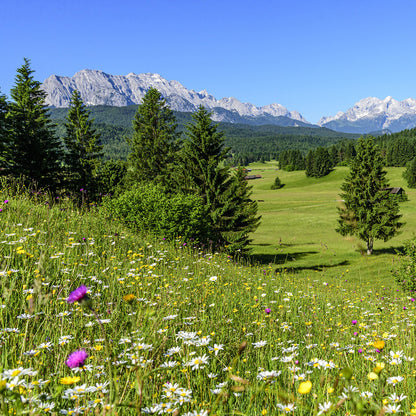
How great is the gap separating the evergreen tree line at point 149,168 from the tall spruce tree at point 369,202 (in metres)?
12.6

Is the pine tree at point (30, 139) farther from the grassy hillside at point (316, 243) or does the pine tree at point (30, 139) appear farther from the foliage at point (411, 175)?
the foliage at point (411, 175)

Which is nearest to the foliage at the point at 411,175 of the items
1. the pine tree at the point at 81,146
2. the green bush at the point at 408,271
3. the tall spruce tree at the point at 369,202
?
the tall spruce tree at the point at 369,202

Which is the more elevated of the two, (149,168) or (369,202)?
(149,168)

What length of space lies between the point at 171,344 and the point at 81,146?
1831 inches

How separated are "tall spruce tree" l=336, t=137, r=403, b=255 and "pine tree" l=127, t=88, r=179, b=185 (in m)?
20.1

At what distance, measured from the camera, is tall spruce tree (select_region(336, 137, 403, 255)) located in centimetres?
3259

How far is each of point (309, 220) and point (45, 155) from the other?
39.5 m

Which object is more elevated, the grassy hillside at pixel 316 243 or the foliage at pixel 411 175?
the foliage at pixel 411 175

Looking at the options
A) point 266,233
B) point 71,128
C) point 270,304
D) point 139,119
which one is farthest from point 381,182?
point 71,128

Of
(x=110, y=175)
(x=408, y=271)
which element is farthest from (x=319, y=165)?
(x=408, y=271)

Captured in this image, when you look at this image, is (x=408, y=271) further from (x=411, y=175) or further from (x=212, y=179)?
(x=411, y=175)

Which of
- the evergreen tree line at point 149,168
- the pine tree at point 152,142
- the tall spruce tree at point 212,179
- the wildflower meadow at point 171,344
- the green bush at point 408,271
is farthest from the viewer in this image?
the pine tree at point 152,142

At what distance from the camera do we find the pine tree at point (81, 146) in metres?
42.9

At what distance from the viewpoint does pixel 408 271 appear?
14.1m
